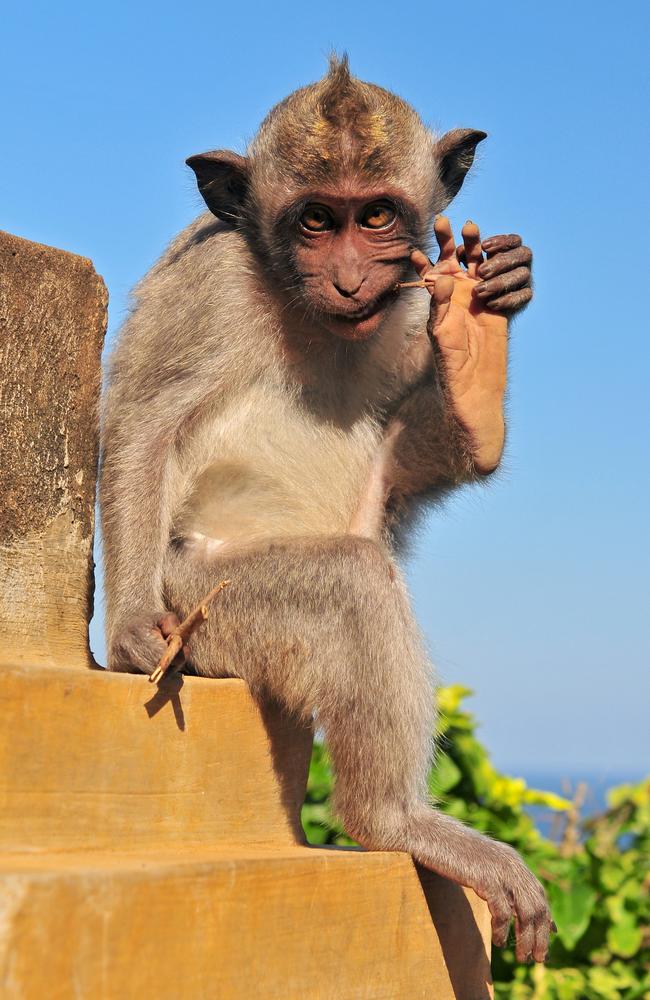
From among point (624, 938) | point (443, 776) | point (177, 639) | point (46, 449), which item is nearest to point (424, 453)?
point (177, 639)

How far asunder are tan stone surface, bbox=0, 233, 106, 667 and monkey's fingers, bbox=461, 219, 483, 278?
4.69 ft

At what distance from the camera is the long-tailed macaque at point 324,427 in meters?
4.54

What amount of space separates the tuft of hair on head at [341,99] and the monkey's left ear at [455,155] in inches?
19.8

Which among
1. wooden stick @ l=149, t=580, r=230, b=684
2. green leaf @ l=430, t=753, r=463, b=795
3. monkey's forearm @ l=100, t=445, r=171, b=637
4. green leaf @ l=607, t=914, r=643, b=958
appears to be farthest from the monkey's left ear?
green leaf @ l=607, t=914, r=643, b=958

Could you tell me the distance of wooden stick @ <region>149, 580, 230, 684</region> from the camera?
4020mm

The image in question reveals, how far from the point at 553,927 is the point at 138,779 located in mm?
1739

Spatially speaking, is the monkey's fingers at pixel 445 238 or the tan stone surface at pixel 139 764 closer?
the tan stone surface at pixel 139 764

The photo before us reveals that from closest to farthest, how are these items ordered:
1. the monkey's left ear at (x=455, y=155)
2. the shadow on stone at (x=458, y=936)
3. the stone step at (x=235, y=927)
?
the stone step at (x=235, y=927), the shadow on stone at (x=458, y=936), the monkey's left ear at (x=455, y=155)

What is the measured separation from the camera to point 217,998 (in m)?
3.48

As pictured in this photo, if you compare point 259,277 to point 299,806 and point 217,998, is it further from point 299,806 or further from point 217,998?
point 217,998

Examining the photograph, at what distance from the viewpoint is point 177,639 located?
4195mm

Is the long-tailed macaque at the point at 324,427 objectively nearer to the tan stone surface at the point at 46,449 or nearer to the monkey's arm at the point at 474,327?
the monkey's arm at the point at 474,327

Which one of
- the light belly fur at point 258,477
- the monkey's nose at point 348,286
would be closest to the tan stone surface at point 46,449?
the light belly fur at point 258,477

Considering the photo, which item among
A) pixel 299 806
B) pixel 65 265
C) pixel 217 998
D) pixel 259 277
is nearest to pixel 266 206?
pixel 259 277
